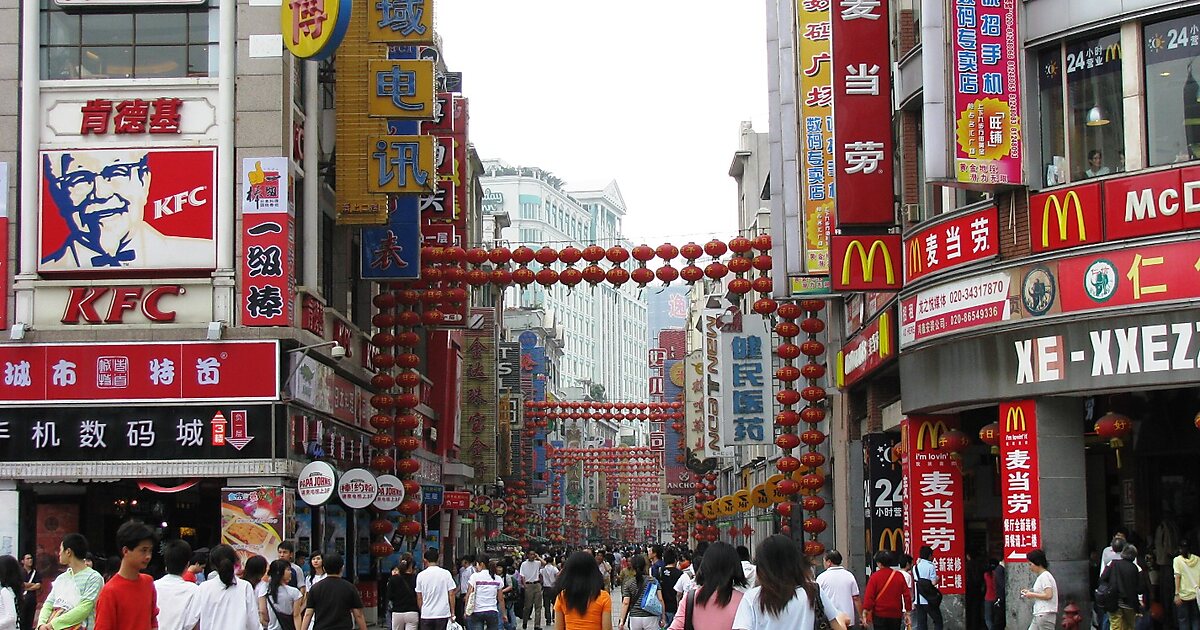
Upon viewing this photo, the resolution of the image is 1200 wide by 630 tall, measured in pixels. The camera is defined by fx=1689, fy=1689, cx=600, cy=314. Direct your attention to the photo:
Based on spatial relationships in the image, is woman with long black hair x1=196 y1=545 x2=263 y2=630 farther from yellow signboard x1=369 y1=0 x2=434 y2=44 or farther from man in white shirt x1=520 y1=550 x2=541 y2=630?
man in white shirt x1=520 y1=550 x2=541 y2=630

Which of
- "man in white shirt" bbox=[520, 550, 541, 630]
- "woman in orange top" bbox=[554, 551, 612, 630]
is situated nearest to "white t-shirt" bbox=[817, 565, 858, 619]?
"woman in orange top" bbox=[554, 551, 612, 630]

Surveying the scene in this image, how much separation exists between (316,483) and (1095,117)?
1232 cm

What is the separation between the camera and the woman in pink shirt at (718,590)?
436 inches

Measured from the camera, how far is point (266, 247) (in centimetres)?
2733

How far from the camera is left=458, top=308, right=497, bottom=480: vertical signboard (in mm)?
53812

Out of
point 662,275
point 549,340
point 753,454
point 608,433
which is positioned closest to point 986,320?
point 662,275

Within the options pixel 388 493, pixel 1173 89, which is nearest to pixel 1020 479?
pixel 1173 89

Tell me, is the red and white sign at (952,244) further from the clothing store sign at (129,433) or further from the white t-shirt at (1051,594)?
the clothing store sign at (129,433)

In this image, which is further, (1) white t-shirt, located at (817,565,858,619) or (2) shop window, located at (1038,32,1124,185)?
(2) shop window, located at (1038,32,1124,185)

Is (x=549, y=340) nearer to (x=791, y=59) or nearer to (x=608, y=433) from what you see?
(x=608, y=433)

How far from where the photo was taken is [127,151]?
2809 cm

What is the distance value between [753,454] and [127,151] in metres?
36.2

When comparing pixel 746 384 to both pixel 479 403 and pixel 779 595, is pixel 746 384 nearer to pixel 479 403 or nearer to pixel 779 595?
pixel 479 403

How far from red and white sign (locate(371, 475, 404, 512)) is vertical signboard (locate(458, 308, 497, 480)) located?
21834 mm
